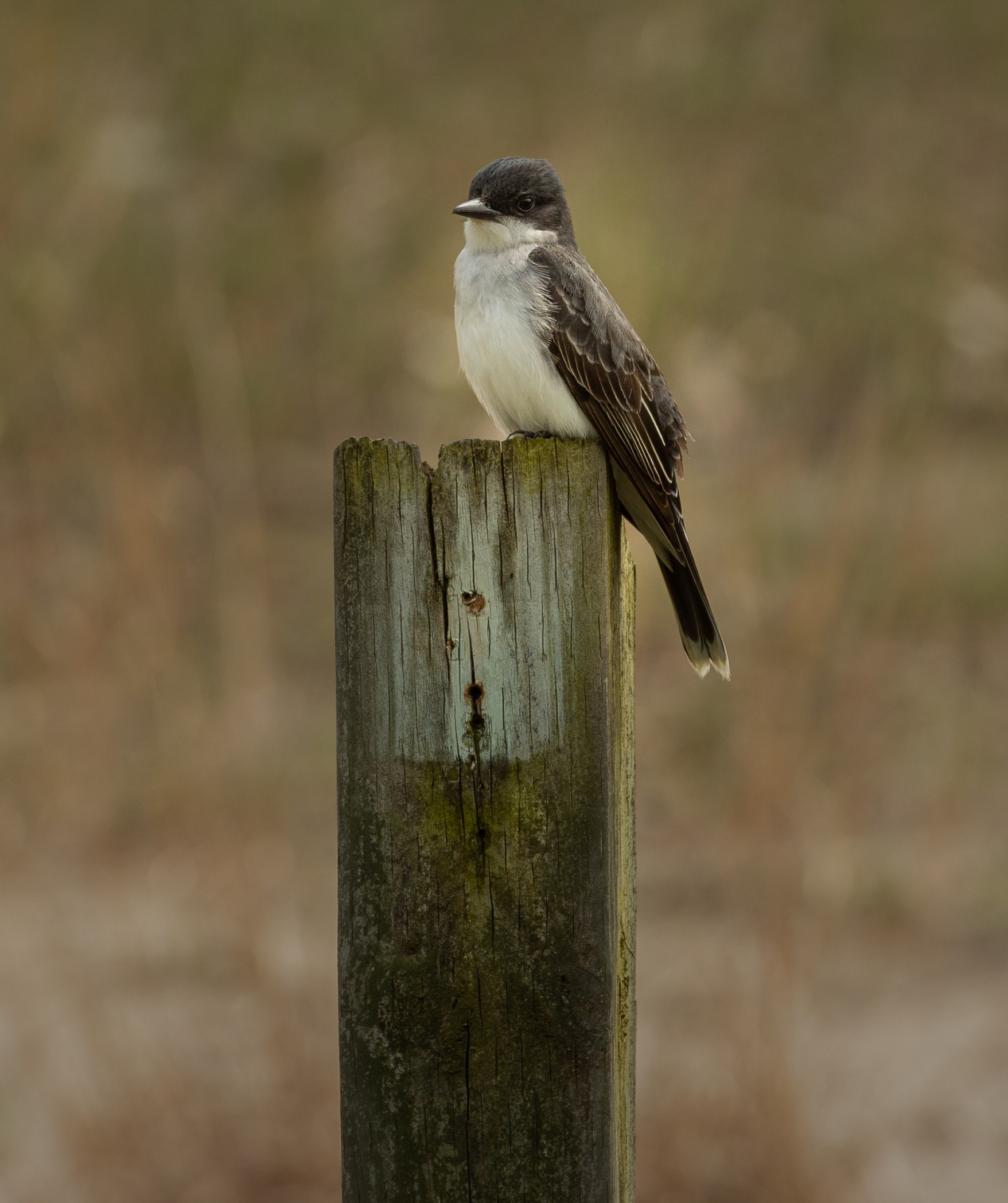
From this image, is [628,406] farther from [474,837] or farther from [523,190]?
[474,837]

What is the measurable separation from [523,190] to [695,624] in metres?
1.26

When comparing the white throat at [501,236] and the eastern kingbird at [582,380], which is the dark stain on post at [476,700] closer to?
the eastern kingbird at [582,380]

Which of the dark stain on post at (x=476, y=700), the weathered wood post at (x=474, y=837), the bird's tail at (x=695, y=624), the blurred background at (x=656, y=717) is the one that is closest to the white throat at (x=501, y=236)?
the bird's tail at (x=695, y=624)

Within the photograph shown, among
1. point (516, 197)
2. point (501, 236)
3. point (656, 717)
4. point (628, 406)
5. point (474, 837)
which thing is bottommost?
point (474, 837)

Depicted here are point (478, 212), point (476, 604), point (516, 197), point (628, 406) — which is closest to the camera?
point (476, 604)

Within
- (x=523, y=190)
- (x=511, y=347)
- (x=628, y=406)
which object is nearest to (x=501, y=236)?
(x=523, y=190)

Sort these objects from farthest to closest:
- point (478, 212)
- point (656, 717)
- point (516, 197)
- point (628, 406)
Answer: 1. point (656, 717)
2. point (516, 197)
3. point (478, 212)
4. point (628, 406)

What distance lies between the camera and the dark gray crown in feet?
12.4

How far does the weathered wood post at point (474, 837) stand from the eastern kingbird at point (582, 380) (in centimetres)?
103

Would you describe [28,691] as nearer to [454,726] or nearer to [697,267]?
[697,267]

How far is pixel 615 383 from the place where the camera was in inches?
131

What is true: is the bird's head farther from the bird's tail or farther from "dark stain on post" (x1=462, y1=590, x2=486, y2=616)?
"dark stain on post" (x1=462, y1=590, x2=486, y2=616)

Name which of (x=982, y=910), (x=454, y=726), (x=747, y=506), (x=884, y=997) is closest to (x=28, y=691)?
(x=747, y=506)

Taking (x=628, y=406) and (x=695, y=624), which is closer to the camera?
(x=628, y=406)
